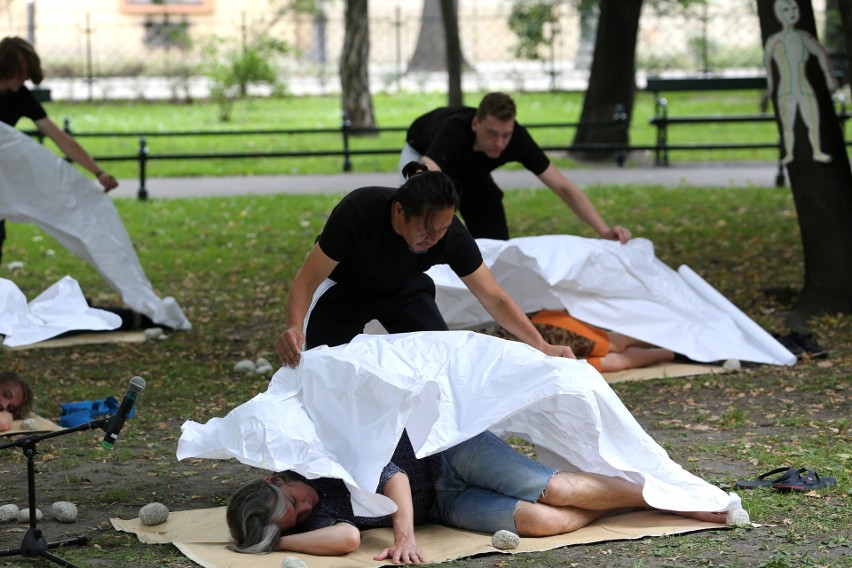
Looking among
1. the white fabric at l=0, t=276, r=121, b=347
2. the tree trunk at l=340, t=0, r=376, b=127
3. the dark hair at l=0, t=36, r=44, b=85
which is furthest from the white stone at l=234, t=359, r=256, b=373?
the tree trunk at l=340, t=0, r=376, b=127

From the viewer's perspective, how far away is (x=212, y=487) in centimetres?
541

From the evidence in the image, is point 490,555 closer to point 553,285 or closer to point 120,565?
point 120,565

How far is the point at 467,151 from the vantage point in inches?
281

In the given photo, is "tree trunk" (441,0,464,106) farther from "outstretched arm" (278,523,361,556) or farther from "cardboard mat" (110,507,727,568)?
"outstretched arm" (278,523,361,556)

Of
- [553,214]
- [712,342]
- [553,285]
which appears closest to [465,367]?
[553,285]

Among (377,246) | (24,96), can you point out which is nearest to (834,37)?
(24,96)

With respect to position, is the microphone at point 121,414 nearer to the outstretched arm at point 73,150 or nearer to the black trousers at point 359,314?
the black trousers at point 359,314

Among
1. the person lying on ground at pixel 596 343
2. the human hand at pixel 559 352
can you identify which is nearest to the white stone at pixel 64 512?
the human hand at pixel 559 352

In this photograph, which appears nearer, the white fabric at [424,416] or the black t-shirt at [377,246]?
the white fabric at [424,416]

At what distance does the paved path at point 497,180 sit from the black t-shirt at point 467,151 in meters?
6.98

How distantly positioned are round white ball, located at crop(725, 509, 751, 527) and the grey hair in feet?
5.33

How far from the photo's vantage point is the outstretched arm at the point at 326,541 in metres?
4.38

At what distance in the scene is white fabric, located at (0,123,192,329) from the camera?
26.2 ft

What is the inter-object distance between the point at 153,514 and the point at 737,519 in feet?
7.23
